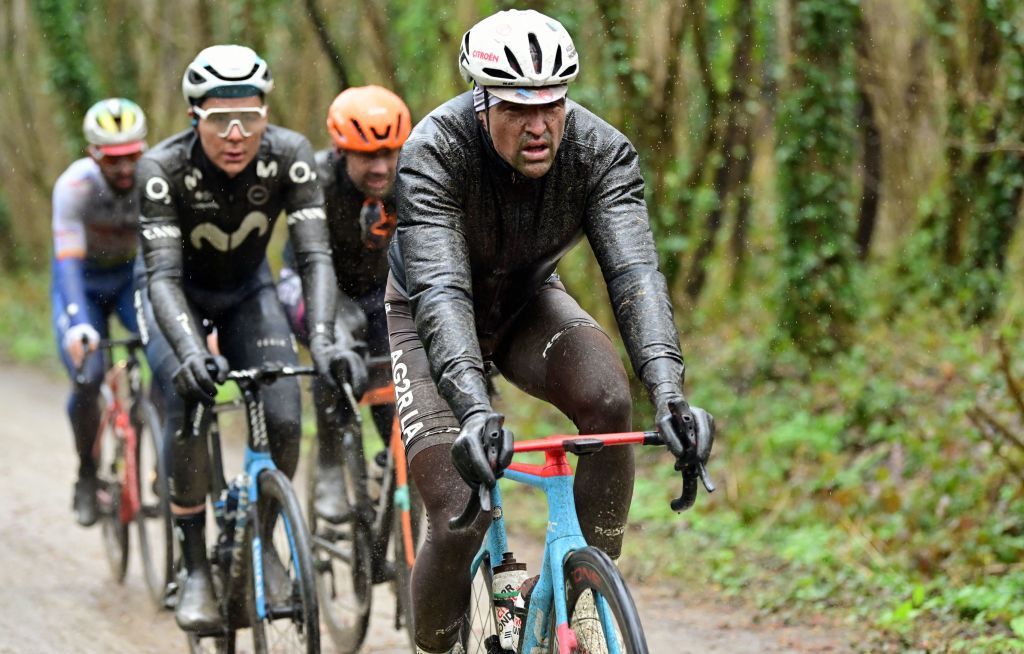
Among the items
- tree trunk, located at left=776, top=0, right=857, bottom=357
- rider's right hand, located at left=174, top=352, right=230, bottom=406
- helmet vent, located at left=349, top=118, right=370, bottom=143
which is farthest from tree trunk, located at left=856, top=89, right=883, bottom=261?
rider's right hand, located at left=174, top=352, right=230, bottom=406

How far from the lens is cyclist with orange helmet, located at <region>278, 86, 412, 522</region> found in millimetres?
5988

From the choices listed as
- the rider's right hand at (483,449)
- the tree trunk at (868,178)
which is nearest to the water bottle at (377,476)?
the rider's right hand at (483,449)

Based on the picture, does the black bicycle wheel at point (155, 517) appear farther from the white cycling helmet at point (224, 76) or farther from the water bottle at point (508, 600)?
the water bottle at point (508, 600)

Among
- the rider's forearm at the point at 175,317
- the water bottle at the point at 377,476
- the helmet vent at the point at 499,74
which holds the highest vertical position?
the helmet vent at the point at 499,74

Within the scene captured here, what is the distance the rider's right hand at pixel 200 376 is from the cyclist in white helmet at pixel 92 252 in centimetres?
206

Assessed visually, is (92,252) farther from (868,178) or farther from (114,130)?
(868,178)

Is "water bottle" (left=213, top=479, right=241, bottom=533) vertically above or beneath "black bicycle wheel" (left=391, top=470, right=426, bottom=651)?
above

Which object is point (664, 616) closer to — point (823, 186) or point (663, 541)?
point (663, 541)

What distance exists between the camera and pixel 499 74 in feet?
11.6

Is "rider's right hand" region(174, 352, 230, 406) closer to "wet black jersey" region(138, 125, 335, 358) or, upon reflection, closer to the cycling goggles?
"wet black jersey" region(138, 125, 335, 358)

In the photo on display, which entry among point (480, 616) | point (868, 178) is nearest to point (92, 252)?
point (480, 616)

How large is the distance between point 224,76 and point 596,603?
323 cm

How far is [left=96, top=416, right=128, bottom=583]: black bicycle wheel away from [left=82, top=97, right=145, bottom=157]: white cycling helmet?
69.5 inches

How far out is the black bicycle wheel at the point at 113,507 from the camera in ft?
24.6
